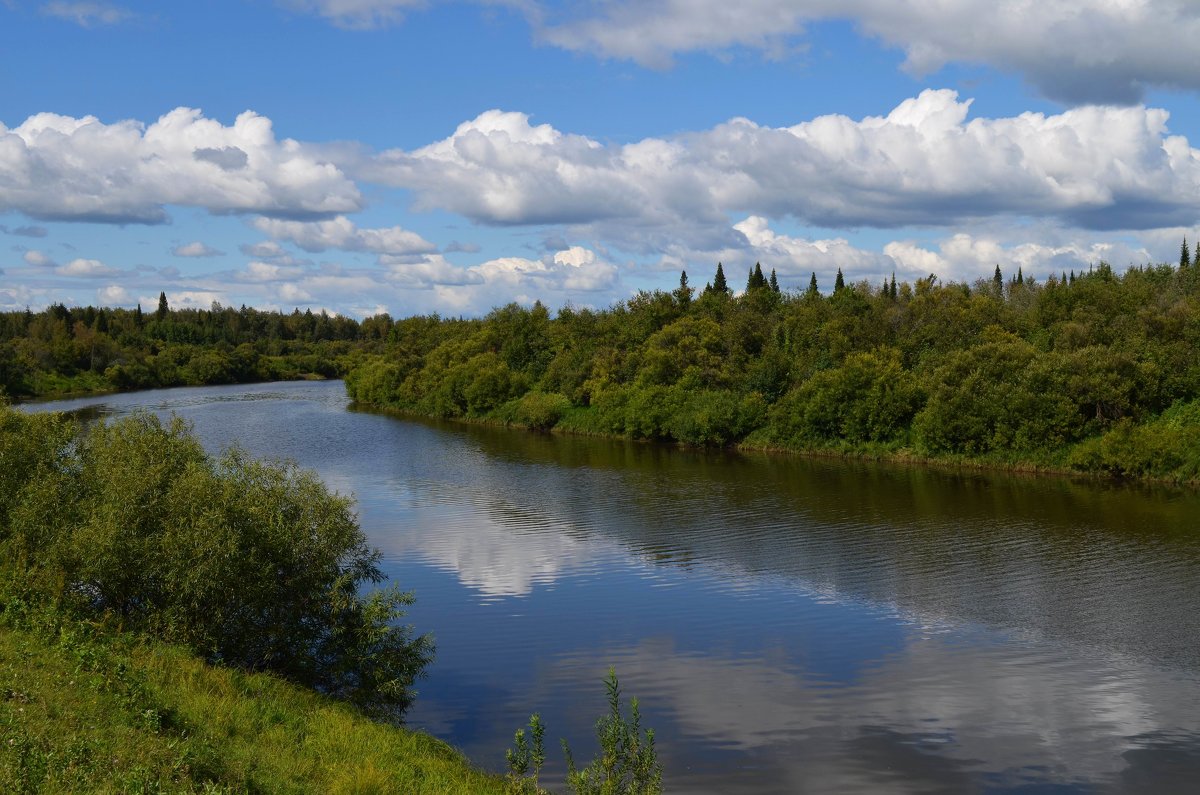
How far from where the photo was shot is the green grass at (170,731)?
1328 centimetres

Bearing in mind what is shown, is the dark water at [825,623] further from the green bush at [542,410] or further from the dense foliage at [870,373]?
the green bush at [542,410]

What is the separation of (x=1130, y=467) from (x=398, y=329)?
10168cm

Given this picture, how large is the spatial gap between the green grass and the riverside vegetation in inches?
2.0

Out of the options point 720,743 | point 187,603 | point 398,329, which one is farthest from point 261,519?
point 398,329

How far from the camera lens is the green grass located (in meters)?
13.3

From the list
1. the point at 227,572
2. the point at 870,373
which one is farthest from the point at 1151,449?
the point at 227,572

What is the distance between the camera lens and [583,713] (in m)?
22.7

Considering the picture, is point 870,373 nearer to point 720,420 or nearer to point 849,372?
point 849,372

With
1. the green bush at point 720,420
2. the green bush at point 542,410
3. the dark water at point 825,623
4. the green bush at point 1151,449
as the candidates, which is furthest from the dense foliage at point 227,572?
the green bush at point 542,410

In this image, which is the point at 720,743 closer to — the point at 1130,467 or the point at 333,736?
the point at 333,736

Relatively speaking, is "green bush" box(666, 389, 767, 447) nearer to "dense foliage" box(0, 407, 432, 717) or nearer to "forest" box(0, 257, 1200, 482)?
"forest" box(0, 257, 1200, 482)

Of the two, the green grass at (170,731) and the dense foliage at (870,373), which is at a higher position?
the dense foliage at (870,373)

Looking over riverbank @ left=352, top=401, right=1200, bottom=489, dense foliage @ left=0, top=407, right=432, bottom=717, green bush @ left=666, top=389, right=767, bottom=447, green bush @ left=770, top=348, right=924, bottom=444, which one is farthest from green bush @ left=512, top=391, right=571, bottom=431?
dense foliage @ left=0, top=407, right=432, bottom=717

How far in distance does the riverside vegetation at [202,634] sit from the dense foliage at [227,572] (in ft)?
0.15
